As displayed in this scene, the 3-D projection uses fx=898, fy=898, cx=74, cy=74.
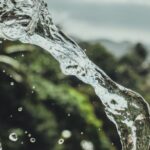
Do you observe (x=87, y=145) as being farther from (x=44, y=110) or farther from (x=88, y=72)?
(x=88, y=72)

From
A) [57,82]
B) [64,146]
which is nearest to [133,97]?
[64,146]

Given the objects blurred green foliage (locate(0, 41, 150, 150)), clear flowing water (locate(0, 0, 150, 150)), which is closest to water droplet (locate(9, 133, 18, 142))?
blurred green foliage (locate(0, 41, 150, 150))

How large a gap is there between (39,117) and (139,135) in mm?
8763

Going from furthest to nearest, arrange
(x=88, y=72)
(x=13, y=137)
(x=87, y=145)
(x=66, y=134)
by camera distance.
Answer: (x=87, y=145), (x=66, y=134), (x=13, y=137), (x=88, y=72)

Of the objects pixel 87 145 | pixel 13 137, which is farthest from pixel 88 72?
pixel 87 145

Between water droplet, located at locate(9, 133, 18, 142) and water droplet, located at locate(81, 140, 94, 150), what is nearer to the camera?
water droplet, located at locate(9, 133, 18, 142)

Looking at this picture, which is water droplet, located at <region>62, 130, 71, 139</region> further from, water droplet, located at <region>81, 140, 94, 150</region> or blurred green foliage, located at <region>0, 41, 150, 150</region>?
water droplet, located at <region>81, 140, 94, 150</region>

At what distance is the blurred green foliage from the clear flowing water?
773 centimetres

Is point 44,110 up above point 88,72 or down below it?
below

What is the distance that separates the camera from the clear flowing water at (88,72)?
420 cm

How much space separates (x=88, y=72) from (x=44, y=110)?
30.4 ft

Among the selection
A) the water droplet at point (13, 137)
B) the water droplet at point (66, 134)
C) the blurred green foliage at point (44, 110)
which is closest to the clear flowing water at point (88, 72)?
the blurred green foliage at point (44, 110)

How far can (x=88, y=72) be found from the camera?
4.26 meters

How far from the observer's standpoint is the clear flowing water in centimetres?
420
